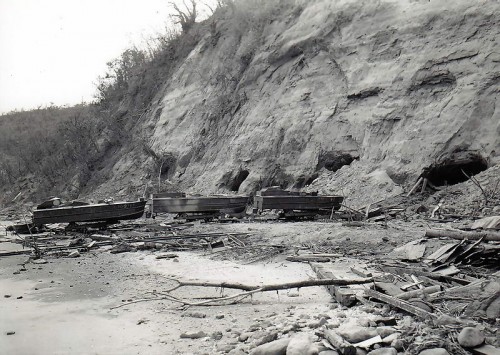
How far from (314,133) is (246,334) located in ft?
44.1

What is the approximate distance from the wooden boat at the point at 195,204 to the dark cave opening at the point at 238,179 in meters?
4.09

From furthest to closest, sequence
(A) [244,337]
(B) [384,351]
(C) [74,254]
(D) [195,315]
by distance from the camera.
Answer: (C) [74,254] < (D) [195,315] < (A) [244,337] < (B) [384,351]

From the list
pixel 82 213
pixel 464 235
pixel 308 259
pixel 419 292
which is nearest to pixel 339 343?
pixel 419 292

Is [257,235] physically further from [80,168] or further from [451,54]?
[80,168]

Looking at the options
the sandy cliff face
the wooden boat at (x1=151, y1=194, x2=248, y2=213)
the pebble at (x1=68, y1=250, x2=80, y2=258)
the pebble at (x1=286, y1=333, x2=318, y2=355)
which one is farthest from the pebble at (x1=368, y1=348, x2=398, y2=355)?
the wooden boat at (x1=151, y1=194, x2=248, y2=213)

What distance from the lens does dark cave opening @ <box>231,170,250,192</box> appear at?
1870 centimetres

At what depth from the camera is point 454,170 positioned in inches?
517

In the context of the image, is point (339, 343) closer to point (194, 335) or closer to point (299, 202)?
point (194, 335)

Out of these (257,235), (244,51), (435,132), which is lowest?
(257,235)

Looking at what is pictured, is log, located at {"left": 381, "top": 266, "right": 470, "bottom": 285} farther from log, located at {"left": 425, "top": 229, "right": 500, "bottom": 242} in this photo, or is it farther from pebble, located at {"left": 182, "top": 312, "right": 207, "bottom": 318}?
pebble, located at {"left": 182, "top": 312, "right": 207, "bottom": 318}

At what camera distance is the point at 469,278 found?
5.42 meters

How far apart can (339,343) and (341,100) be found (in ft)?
47.2

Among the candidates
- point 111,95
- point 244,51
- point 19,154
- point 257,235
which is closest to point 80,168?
point 111,95

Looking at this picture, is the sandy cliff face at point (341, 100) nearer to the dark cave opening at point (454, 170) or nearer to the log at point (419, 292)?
the dark cave opening at point (454, 170)
